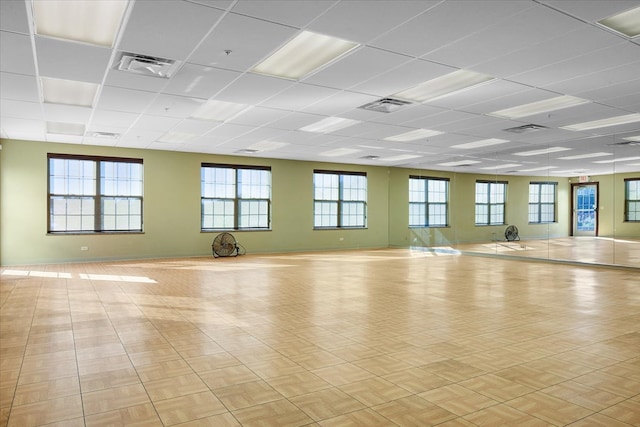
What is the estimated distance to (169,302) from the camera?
5.73 m

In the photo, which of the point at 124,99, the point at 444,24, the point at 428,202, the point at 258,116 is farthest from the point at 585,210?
the point at 124,99

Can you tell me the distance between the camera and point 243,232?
1214 centimetres

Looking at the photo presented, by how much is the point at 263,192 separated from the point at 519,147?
22.5 ft

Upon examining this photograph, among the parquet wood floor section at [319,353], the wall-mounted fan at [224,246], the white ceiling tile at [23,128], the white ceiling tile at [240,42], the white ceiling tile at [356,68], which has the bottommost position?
the parquet wood floor section at [319,353]

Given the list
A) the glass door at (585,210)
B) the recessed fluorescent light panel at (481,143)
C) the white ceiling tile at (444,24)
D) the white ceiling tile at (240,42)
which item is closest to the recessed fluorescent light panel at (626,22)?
the white ceiling tile at (444,24)

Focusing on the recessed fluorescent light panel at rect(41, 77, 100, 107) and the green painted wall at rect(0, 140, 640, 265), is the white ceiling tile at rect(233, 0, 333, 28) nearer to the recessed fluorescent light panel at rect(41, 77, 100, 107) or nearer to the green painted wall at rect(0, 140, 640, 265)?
the recessed fluorescent light panel at rect(41, 77, 100, 107)

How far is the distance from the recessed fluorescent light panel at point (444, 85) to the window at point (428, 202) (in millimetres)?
8036

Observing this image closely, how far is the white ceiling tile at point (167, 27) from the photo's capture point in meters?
3.53

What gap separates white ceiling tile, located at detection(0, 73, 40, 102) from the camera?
5.30 m

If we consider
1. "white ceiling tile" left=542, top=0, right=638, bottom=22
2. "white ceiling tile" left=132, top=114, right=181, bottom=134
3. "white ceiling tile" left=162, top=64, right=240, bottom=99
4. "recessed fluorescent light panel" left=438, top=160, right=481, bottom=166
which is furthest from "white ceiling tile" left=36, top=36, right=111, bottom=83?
"recessed fluorescent light panel" left=438, top=160, right=481, bottom=166

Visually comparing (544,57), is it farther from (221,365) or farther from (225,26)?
(221,365)

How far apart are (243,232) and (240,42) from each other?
8.36 m

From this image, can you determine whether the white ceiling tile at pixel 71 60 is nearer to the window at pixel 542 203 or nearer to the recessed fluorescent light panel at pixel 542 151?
the recessed fluorescent light panel at pixel 542 151

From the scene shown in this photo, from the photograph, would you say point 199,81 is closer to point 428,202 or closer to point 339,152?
point 339,152
